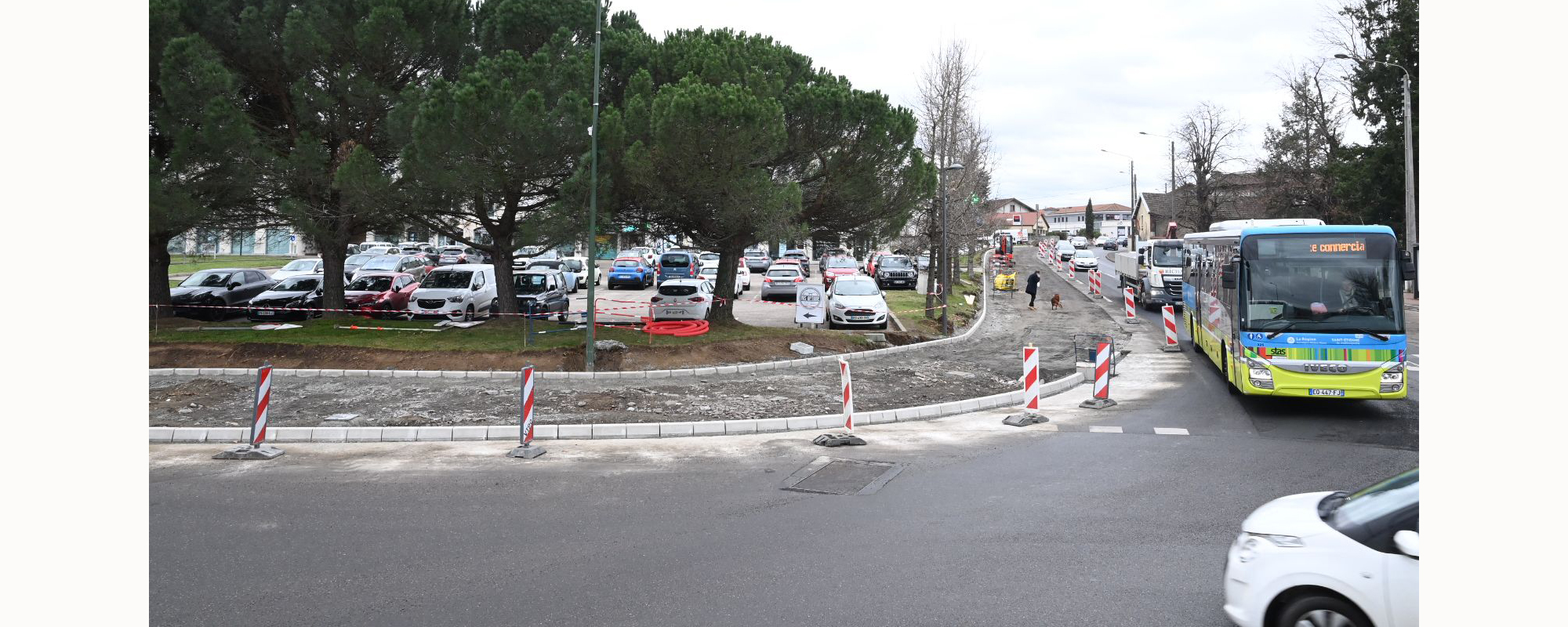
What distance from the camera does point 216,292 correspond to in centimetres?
2589

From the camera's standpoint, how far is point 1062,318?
96.9 feet

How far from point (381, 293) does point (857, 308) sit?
43.4ft

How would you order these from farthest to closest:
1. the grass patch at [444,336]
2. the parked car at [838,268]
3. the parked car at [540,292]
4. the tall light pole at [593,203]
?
the parked car at [838,268] < the parked car at [540,292] < the grass patch at [444,336] < the tall light pole at [593,203]

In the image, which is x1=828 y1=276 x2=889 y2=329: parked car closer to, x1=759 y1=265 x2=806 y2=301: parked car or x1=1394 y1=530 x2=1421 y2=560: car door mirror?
x1=759 y1=265 x2=806 y2=301: parked car

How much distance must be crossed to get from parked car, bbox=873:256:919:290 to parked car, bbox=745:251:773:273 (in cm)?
1234

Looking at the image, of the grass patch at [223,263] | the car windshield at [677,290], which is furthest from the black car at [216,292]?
the grass patch at [223,263]

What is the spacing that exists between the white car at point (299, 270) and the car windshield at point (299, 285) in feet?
5.92

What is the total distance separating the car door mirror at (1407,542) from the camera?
13.9 feet

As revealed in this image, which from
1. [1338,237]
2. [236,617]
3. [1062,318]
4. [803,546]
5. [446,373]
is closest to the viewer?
[236,617]

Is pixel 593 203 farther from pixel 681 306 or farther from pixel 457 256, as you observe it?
pixel 457 256

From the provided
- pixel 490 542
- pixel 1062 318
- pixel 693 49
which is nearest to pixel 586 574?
pixel 490 542

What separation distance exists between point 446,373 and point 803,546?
11.5 meters

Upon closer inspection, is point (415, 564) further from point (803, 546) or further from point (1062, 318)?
point (1062, 318)

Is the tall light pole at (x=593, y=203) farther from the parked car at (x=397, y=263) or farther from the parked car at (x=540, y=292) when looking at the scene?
the parked car at (x=397, y=263)
